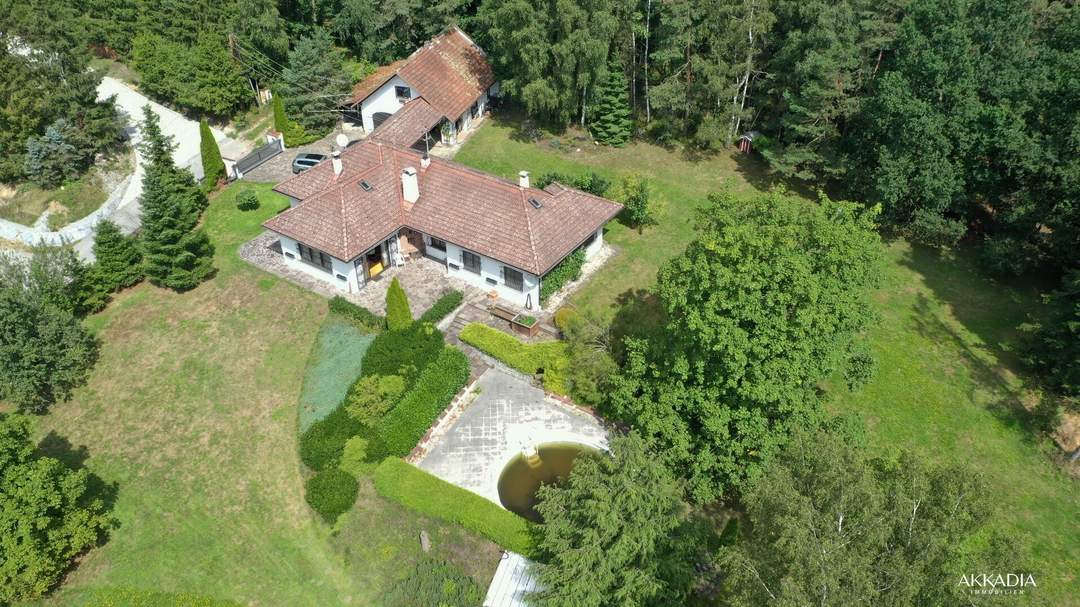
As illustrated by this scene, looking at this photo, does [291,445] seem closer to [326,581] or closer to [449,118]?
[326,581]

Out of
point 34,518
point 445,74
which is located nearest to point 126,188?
point 445,74

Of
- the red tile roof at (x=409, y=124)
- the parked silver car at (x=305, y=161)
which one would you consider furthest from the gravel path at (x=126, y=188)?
the red tile roof at (x=409, y=124)

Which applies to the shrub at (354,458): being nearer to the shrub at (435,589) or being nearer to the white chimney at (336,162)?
the shrub at (435,589)

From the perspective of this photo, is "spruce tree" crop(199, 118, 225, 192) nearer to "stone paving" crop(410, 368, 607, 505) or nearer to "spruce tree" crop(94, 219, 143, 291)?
"spruce tree" crop(94, 219, 143, 291)

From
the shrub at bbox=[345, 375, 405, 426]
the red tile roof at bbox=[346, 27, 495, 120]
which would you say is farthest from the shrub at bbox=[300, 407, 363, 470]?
the red tile roof at bbox=[346, 27, 495, 120]

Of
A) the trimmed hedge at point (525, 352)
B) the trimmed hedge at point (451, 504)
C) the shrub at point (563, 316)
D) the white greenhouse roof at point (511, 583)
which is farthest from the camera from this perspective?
the shrub at point (563, 316)

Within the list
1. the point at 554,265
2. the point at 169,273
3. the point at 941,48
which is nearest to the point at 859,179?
the point at 941,48
